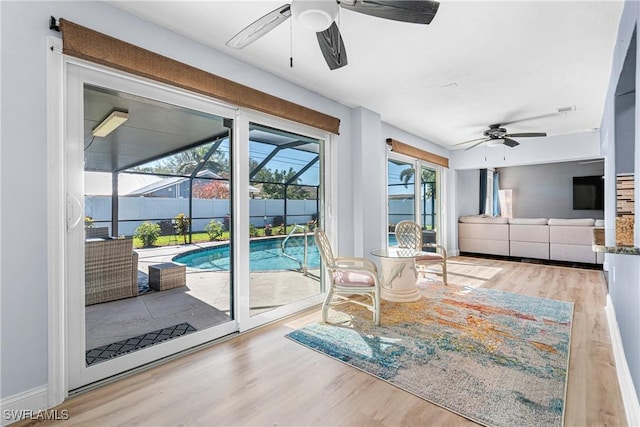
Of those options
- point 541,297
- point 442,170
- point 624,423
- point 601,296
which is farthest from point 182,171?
point 442,170

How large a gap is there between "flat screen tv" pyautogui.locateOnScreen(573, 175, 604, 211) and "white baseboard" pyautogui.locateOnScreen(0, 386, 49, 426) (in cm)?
983

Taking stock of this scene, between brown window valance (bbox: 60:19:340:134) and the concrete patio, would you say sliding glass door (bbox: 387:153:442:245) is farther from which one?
the concrete patio

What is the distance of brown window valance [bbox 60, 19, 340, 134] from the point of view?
1823 mm

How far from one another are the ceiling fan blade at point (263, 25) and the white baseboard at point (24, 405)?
2405mm

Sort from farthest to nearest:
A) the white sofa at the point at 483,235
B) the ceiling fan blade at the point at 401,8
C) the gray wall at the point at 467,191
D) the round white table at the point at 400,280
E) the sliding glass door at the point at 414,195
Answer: the gray wall at the point at 467,191 → the white sofa at the point at 483,235 → the sliding glass door at the point at 414,195 → the round white table at the point at 400,280 → the ceiling fan blade at the point at 401,8

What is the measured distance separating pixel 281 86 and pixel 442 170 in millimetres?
4796

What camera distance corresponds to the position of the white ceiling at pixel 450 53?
2.07m

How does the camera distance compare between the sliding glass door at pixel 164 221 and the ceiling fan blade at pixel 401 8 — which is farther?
the sliding glass door at pixel 164 221

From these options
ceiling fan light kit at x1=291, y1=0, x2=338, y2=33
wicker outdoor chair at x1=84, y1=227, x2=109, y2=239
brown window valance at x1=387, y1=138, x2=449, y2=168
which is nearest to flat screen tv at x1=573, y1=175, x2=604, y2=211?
brown window valance at x1=387, y1=138, x2=449, y2=168

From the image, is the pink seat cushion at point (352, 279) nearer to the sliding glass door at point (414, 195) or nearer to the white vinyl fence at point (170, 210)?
the white vinyl fence at point (170, 210)

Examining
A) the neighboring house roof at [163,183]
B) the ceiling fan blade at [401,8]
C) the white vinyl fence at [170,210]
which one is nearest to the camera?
the ceiling fan blade at [401,8]

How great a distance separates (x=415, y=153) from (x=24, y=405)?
5.49 meters

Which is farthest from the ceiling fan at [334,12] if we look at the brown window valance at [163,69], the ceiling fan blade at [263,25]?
the brown window valance at [163,69]

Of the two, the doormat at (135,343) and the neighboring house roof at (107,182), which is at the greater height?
the neighboring house roof at (107,182)
